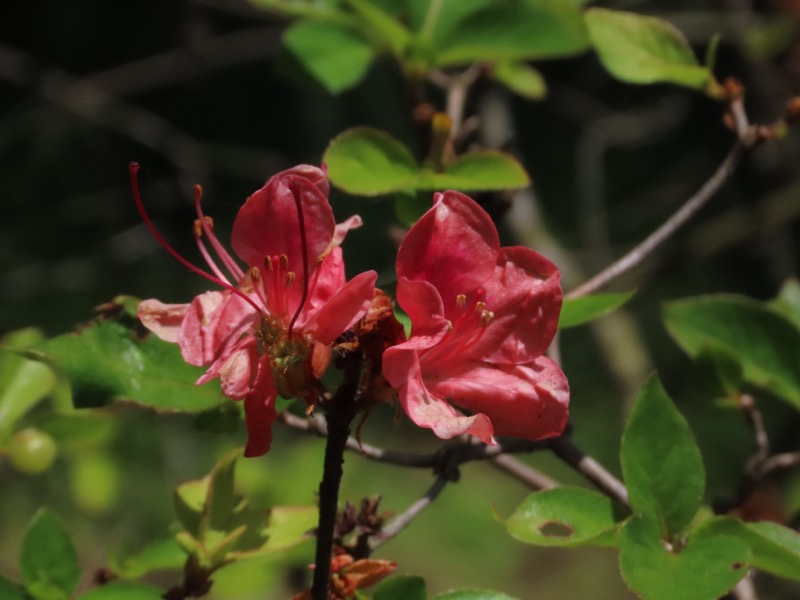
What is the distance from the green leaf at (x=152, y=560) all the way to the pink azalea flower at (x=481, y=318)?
28 cm

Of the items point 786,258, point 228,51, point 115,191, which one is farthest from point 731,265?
point 115,191

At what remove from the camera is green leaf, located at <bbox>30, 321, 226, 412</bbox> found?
60 centimetres

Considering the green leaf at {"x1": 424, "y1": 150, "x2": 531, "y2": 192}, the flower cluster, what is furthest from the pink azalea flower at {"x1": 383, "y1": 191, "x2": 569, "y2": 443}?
the green leaf at {"x1": 424, "y1": 150, "x2": 531, "y2": 192}

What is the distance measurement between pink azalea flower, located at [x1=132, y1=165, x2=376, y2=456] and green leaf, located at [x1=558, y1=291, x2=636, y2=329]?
161 millimetres

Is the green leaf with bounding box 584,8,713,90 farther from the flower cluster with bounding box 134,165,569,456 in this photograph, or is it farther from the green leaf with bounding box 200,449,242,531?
the green leaf with bounding box 200,449,242,531

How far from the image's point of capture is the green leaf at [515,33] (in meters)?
0.83

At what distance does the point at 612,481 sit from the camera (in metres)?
0.68

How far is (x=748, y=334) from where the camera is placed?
32.4 inches

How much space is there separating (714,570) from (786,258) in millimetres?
1624

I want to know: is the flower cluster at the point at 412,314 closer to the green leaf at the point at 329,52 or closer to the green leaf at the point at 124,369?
the green leaf at the point at 124,369

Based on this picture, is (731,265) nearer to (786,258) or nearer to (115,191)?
(786,258)

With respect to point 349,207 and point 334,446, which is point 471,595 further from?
point 349,207

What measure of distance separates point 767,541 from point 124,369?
0.44m

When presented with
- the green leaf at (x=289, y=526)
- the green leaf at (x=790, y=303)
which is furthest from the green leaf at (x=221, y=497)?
the green leaf at (x=790, y=303)
